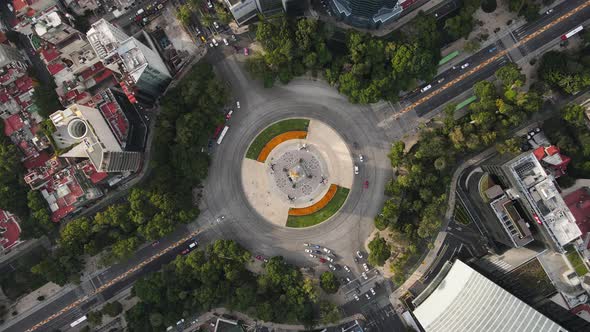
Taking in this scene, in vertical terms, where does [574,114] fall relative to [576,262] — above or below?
above

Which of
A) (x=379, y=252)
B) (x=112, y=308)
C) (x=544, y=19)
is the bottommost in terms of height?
(x=379, y=252)

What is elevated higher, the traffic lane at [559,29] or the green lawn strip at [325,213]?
the traffic lane at [559,29]

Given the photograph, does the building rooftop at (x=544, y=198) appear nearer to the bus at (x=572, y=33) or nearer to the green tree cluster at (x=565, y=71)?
the green tree cluster at (x=565, y=71)

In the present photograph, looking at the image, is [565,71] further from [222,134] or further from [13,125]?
[13,125]

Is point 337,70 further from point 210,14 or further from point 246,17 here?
point 210,14

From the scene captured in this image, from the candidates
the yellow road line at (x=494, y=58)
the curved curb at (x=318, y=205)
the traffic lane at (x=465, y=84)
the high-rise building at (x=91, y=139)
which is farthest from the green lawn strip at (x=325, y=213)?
the high-rise building at (x=91, y=139)

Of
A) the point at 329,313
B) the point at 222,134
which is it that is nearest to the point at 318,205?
the point at 329,313
